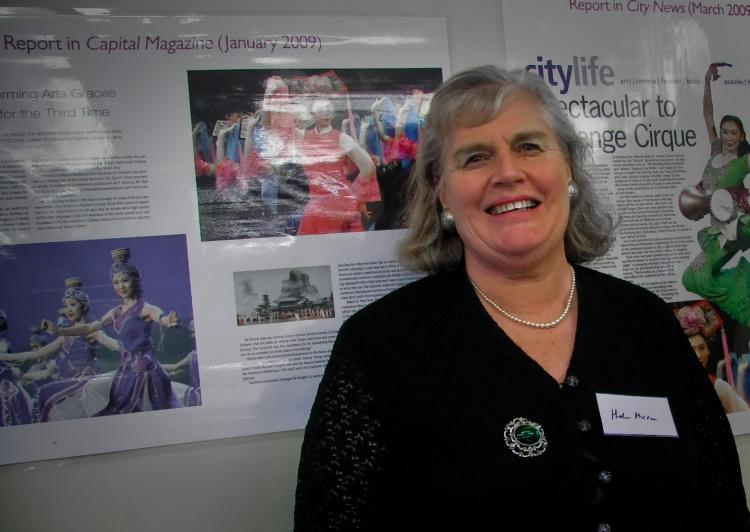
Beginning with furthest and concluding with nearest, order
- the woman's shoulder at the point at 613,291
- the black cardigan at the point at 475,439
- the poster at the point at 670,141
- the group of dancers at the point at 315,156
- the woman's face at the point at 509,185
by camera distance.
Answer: the poster at the point at 670,141, the group of dancers at the point at 315,156, the woman's shoulder at the point at 613,291, the woman's face at the point at 509,185, the black cardigan at the point at 475,439

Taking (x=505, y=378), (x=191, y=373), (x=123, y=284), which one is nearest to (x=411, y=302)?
(x=505, y=378)

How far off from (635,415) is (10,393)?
1.19 m

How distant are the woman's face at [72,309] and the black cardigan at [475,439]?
55 cm

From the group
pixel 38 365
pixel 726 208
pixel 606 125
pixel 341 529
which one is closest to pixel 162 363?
pixel 38 365

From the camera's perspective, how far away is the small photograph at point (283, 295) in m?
1.20

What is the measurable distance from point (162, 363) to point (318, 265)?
38 cm

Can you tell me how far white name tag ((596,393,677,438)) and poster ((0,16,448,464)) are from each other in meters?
0.51

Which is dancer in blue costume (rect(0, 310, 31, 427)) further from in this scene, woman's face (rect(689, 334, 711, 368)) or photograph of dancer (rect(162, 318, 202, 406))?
woman's face (rect(689, 334, 711, 368))

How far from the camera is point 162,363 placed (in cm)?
117

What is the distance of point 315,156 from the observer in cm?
125

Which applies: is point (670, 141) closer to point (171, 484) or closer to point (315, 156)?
point (315, 156)

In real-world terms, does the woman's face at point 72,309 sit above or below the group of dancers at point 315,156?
below

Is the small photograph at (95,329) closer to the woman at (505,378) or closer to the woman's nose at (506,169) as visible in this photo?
the woman at (505,378)

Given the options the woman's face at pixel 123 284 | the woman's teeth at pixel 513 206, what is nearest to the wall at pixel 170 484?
→ the woman's face at pixel 123 284
